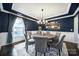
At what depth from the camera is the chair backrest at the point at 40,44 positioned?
276 centimetres

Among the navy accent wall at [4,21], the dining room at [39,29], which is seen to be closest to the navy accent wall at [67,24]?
the dining room at [39,29]

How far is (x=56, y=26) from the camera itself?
9.13 ft

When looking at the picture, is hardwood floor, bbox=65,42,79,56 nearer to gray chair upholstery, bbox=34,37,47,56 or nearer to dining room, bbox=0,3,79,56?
dining room, bbox=0,3,79,56

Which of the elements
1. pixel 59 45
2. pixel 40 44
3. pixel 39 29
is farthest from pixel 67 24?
pixel 40 44

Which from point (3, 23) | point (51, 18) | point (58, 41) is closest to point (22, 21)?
point (3, 23)

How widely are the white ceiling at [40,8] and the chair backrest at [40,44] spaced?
522 millimetres

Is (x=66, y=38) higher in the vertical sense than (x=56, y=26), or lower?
lower

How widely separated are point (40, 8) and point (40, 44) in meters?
0.86

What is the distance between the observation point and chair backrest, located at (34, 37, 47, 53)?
2764mm

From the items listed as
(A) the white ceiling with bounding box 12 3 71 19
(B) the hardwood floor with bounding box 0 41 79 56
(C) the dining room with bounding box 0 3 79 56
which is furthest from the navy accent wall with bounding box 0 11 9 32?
(B) the hardwood floor with bounding box 0 41 79 56

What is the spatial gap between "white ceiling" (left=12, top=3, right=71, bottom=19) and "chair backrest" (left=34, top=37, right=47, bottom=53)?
522 mm

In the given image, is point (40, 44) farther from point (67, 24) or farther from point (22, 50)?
point (67, 24)

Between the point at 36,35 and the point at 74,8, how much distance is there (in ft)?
3.57

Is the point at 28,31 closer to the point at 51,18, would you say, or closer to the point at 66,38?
the point at 51,18
